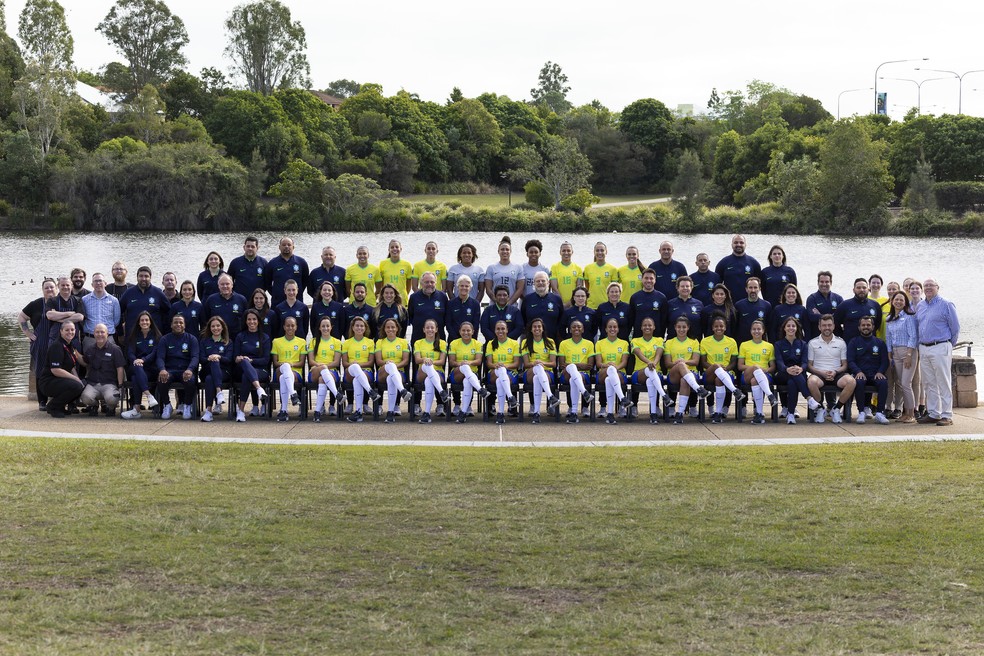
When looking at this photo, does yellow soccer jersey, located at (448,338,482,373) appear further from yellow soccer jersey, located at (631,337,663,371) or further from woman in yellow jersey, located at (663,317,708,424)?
woman in yellow jersey, located at (663,317,708,424)

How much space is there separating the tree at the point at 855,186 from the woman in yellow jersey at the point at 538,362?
191 ft

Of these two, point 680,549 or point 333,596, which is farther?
point 680,549

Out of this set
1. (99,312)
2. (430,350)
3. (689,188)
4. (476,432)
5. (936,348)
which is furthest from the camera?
(689,188)

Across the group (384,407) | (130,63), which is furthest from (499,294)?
(130,63)

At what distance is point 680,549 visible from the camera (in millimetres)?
7457

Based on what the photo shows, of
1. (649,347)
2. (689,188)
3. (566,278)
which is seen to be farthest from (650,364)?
(689,188)

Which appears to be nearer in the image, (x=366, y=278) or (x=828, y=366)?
(x=828, y=366)

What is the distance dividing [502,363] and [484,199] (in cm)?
6651

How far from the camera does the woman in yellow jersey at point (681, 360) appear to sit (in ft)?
43.1

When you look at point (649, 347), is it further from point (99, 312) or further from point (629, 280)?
point (99, 312)

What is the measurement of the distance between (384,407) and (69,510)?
674cm

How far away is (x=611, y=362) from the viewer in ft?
43.6

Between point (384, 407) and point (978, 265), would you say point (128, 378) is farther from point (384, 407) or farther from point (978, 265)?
point (978, 265)

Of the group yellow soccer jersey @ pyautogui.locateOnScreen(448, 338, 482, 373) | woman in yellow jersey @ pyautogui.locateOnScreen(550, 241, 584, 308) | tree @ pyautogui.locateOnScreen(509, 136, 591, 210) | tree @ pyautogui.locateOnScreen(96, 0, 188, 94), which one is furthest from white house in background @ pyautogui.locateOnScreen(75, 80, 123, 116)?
yellow soccer jersey @ pyautogui.locateOnScreen(448, 338, 482, 373)
